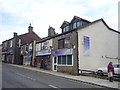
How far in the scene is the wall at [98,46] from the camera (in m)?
19.2

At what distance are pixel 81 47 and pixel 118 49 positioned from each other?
9.88 m

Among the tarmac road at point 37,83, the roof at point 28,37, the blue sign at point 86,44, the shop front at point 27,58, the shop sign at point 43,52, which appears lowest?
the tarmac road at point 37,83

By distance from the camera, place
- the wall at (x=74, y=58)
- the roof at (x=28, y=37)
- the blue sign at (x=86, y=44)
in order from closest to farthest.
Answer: the wall at (x=74, y=58) → the blue sign at (x=86, y=44) → the roof at (x=28, y=37)

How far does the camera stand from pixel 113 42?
24719mm

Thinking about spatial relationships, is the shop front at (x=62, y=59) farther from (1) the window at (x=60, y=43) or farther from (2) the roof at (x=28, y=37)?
(2) the roof at (x=28, y=37)

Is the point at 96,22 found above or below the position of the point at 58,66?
above

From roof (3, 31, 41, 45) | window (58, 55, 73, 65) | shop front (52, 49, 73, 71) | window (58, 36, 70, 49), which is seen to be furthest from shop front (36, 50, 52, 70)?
roof (3, 31, 41, 45)

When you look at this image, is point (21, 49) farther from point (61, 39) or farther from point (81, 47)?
point (81, 47)

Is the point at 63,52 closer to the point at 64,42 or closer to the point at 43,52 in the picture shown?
the point at 64,42

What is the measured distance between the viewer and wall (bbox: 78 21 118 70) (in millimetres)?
19203

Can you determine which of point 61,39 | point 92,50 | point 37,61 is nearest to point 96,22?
point 92,50

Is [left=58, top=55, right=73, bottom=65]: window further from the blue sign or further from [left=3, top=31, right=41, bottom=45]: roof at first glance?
[left=3, top=31, right=41, bottom=45]: roof

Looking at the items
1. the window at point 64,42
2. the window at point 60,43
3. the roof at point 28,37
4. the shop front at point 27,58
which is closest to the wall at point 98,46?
the window at point 64,42

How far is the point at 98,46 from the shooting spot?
21484 millimetres
